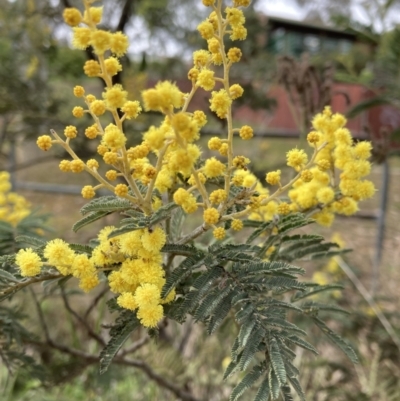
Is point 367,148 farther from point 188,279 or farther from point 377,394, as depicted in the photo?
point 377,394

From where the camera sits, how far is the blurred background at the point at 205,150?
139 cm

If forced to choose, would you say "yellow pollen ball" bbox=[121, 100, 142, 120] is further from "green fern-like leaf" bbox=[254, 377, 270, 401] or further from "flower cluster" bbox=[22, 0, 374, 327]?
"green fern-like leaf" bbox=[254, 377, 270, 401]

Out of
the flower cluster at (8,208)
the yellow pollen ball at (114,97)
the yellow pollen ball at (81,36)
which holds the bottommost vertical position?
the flower cluster at (8,208)

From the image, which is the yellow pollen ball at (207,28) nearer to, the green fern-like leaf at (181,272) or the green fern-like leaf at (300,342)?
the green fern-like leaf at (181,272)

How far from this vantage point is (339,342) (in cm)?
73

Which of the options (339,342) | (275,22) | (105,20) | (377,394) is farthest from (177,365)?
(275,22)

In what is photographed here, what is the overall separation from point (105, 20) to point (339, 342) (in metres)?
2.02

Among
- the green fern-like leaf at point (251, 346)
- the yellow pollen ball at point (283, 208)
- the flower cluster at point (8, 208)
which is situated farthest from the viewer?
the flower cluster at point (8, 208)

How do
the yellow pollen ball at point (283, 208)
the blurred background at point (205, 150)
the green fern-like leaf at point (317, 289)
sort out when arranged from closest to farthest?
the yellow pollen ball at point (283, 208) < the green fern-like leaf at point (317, 289) < the blurred background at point (205, 150)

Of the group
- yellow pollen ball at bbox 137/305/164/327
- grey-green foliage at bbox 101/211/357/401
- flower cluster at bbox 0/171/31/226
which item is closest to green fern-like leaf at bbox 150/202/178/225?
grey-green foliage at bbox 101/211/357/401

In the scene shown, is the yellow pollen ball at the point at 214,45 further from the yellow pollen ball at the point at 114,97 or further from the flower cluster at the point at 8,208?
the flower cluster at the point at 8,208

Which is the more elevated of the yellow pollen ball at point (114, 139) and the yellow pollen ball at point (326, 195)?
the yellow pollen ball at point (114, 139)

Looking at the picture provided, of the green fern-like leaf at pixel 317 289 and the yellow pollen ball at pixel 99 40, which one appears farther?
the green fern-like leaf at pixel 317 289

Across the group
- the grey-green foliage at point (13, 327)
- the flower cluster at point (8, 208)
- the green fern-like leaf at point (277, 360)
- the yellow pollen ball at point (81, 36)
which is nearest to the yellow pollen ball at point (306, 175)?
the green fern-like leaf at point (277, 360)
